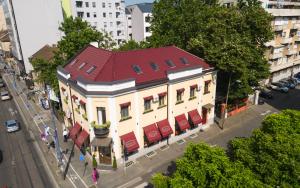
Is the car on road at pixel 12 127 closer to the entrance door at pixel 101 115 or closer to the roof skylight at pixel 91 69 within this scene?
the roof skylight at pixel 91 69

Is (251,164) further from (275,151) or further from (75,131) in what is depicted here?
(75,131)

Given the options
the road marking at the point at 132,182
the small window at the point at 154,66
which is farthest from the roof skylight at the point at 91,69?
the road marking at the point at 132,182

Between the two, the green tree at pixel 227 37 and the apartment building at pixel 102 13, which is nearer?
the green tree at pixel 227 37

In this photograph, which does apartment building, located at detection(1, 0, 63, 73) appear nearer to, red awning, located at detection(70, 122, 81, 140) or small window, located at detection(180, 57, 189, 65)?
red awning, located at detection(70, 122, 81, 140)

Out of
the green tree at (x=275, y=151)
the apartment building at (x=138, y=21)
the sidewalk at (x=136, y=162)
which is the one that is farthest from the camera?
the apartment building at (x=138, y=21)

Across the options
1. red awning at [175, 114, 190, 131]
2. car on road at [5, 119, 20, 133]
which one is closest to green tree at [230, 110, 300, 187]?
A: red awning at [175, 114, 190, 131]

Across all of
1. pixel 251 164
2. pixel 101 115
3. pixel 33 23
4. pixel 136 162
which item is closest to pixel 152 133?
pixel 136 162
